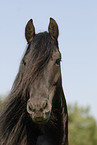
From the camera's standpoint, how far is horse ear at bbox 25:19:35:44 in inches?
145

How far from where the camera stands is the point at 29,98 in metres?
3.10

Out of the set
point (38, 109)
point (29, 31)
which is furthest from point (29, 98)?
point (29, 31)

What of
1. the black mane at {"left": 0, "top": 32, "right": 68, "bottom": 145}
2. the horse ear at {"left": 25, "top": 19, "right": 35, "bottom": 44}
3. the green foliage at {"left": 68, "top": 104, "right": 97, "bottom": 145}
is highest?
the horse ear at {"left": 25, "top": 19, "right": 35, "bottom": 44}

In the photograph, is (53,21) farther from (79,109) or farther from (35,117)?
(79,109)

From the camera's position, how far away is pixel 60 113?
3479 millimetres

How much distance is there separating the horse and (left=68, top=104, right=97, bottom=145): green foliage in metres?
38.7

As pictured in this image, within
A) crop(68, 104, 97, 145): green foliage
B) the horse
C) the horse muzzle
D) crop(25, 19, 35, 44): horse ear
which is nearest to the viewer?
the horse muzzle

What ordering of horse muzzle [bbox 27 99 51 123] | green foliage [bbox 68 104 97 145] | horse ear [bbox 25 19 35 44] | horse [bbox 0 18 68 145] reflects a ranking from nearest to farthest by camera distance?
horse muzzle [bbox 27 99 51 123] → horse [bbox 0 18 68 145] → horse ear [bbox 25 19 35 44] → green foliage [bbox 68 104 97 145]

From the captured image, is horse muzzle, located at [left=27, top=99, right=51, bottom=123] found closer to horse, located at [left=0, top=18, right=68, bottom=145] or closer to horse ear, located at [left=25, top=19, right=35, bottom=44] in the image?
horse, located at [left=0, top=18, right=68, bottom=145]

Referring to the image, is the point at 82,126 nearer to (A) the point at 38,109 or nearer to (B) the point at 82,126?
(B) the point at 82,126

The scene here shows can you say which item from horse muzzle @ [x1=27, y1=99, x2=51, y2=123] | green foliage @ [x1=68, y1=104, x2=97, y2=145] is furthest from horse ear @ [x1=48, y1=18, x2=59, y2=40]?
green foliage @ [x1=68, y1=104, x2=97, y2=145]

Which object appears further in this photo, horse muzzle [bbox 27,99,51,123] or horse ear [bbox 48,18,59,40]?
horse ear [bbox 48,18,59,40]

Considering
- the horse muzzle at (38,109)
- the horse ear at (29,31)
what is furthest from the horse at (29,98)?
the horse muzzle at (38,109)

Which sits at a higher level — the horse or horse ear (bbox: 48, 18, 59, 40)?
horse ear (bbox: 48, 18, 59, 40)
